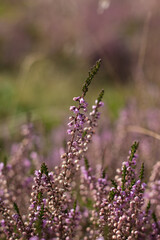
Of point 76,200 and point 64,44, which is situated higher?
point 64,44

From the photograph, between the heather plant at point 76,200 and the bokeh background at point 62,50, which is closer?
the heather plant at point 76,200

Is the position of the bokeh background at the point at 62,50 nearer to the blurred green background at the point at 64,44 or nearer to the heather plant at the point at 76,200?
the blurred green background at the point at 64,44

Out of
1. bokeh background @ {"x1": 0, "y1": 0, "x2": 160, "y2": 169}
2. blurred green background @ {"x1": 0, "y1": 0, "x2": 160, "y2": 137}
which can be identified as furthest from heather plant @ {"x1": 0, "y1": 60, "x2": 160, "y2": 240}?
blurred green background @ {"x1": 0, "y1": 0, "x2": 160, "y2": 137}

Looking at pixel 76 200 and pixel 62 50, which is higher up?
pixel 62 50

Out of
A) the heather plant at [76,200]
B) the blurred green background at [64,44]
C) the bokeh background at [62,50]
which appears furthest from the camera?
the blurred green background at [64,44]

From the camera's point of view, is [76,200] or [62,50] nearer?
[76,200]

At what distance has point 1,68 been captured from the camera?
27.0 ft

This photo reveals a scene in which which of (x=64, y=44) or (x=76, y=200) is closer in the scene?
(x=76, y=200)

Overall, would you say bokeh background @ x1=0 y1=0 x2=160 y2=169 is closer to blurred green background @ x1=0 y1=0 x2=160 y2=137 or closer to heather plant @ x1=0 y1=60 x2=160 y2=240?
blurred green background @ x1=0 y1=0 x2=160 y2=137

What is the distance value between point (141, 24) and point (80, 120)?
748 centimetres

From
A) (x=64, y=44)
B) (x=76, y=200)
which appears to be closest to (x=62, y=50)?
(x=64, y=44)

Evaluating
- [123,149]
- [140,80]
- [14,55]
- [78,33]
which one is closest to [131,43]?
[78,33]

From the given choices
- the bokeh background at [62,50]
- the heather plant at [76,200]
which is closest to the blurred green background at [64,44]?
the bokeh background at [62,50]

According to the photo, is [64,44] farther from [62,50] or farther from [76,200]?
[76,200]
